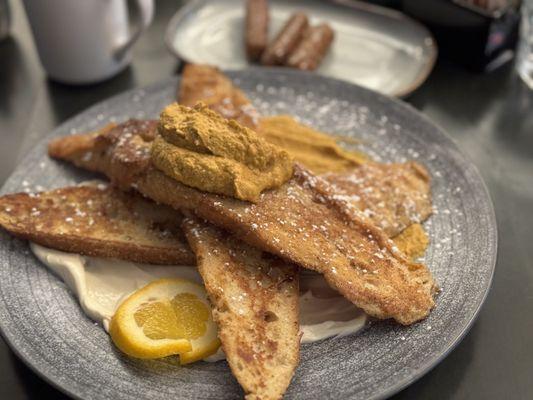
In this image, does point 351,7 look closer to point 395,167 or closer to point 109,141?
point 395,167

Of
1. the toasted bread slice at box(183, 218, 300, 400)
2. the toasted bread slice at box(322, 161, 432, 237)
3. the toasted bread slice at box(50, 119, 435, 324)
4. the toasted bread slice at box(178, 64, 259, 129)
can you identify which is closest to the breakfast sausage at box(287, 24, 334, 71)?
the toasted bread slice at box(178, 64, 259, 129)

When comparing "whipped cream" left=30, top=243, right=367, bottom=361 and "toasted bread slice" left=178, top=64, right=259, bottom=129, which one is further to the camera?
"toasted bread slice" left=178, top=64, right=259, bottom=129

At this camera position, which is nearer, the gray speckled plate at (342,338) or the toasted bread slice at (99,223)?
the gray speckled plate at (342,338)

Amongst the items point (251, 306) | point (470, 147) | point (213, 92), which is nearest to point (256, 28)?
point (213, 92)

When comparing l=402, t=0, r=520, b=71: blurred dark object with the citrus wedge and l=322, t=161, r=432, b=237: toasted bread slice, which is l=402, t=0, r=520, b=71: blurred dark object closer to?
l=322, t=161, r=432, b=237: toasted bread slice

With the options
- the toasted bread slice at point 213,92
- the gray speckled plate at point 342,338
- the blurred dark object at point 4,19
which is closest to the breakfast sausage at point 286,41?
the toasted bread slice at point 213,92

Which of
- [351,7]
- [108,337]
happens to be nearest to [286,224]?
[108,337]

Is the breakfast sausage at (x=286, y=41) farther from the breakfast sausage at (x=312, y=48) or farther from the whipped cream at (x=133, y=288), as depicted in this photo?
the whipped cream at (x=133, y=288)
